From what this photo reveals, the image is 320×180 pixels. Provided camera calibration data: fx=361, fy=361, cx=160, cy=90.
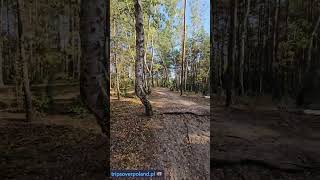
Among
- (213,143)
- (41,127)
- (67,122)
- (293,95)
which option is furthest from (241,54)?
(41,127)

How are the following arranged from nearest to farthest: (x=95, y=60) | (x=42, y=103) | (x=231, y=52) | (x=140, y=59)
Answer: (x=140, y=59), (x=95, y=60), (x=42, y=103), (x=231, y=52)

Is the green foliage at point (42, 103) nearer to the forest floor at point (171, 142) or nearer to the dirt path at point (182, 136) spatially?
the forest floor at point (171, 142)

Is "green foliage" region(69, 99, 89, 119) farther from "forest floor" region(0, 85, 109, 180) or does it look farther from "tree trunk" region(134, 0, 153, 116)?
"tree trunk" region(134, 0, 153, 116)

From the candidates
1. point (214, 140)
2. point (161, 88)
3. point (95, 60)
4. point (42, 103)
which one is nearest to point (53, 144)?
point (42, 103)

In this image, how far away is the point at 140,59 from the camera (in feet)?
12.7

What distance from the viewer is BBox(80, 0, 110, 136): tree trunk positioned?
12.9ft

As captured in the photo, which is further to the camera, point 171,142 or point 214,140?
point 214,140

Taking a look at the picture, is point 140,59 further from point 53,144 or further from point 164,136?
point 53,144

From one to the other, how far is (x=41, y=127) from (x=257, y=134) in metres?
2.50

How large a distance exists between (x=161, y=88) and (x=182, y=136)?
573 mm

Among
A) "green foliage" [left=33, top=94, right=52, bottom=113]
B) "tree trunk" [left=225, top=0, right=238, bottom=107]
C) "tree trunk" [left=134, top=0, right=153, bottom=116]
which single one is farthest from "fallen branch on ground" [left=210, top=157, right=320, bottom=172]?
"green foliage" [left=33, top=94, right=52, bottom=113]

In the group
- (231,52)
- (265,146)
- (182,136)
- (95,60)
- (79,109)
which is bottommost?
(265,146)

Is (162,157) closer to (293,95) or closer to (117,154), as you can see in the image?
(117,154)

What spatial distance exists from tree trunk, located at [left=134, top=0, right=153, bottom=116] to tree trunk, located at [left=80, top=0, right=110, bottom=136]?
1.06 ft
